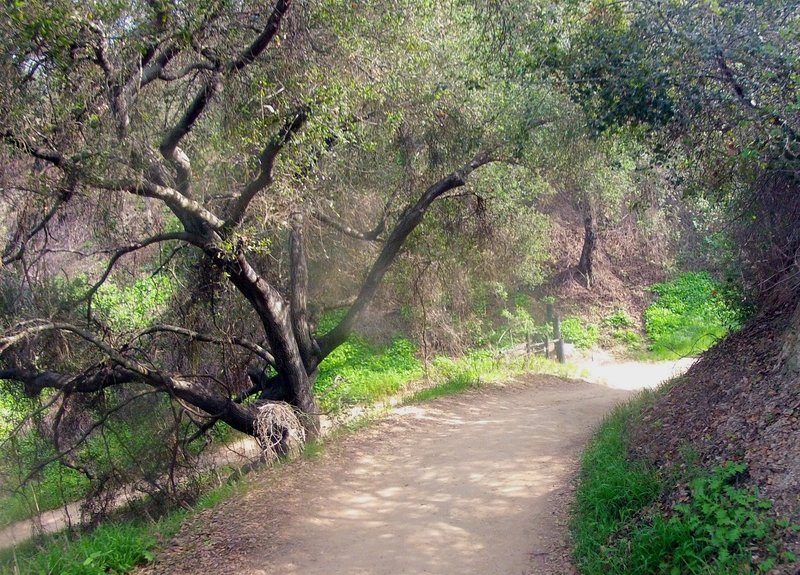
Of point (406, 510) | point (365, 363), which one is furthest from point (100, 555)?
point (365, 363)

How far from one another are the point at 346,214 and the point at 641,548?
8.20 meters

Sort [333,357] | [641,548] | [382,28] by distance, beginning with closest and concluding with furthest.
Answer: [641,548]
[382,28]
[333,357]

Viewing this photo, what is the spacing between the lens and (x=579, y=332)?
22766 mm

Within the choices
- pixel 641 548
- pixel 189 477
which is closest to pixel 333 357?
pixel 189 477

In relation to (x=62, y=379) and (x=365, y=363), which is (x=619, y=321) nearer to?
(x=365, y=363)

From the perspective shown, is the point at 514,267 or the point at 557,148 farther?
the point at 514,267

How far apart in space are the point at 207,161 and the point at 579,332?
50.0 feet

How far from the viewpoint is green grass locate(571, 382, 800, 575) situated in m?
4.51

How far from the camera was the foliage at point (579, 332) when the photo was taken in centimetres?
2219

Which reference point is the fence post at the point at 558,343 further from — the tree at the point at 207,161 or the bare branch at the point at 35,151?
the bare branch at the point at 35,151

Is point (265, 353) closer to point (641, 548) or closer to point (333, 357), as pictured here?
point (641, 548)

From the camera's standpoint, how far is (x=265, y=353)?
36.3ft

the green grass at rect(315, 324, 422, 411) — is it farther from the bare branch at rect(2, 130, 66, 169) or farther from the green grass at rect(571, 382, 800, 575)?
the green grass at rect(571, 382, 800, 575)

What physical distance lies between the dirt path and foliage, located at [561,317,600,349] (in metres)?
11.5
